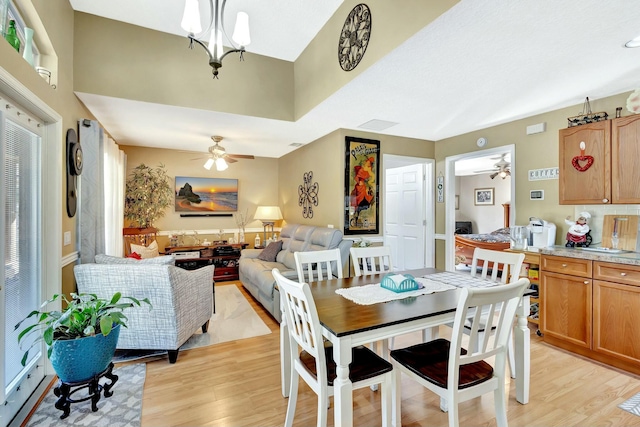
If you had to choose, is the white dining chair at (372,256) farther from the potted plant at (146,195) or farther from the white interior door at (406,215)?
the potted plant at (146,195)

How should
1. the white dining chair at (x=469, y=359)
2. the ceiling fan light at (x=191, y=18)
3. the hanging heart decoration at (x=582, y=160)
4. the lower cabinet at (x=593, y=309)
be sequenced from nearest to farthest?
the white dining chair at (x=469, y=359) < the ceiling fan light at (x=191, y=18) < the lower cabinet at (x=593, y=309) < the hanging heart decoration at (x=582, y=160)

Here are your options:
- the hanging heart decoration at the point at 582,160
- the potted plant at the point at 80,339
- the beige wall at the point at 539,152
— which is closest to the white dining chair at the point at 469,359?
the potted plant at the point at 80,339

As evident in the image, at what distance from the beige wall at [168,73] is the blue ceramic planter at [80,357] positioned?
7.60 ft

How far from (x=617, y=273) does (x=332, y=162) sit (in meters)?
3.17

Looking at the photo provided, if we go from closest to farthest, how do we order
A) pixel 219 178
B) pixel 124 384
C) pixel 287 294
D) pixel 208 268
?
pixel 287 294
pixel 124 384
pixel 208 268
pixel 219 178

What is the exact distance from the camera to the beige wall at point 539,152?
3.10 m

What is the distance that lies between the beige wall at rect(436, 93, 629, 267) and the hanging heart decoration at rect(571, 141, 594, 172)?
393 millimetres

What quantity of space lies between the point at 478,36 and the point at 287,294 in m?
2.02

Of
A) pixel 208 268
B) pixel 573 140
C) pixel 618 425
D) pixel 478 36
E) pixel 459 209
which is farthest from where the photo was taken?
pixel 459 209

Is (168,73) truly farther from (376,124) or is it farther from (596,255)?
(596,255)

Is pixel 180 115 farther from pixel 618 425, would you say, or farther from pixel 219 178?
pixel 618 425

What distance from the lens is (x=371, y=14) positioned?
2.31 m

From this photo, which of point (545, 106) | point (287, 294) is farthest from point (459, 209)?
point (287, 294)

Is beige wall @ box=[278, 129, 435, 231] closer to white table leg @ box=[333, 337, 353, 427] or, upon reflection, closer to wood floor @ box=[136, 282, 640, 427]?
wood floor @ box=[136, 282, 640, 427]
